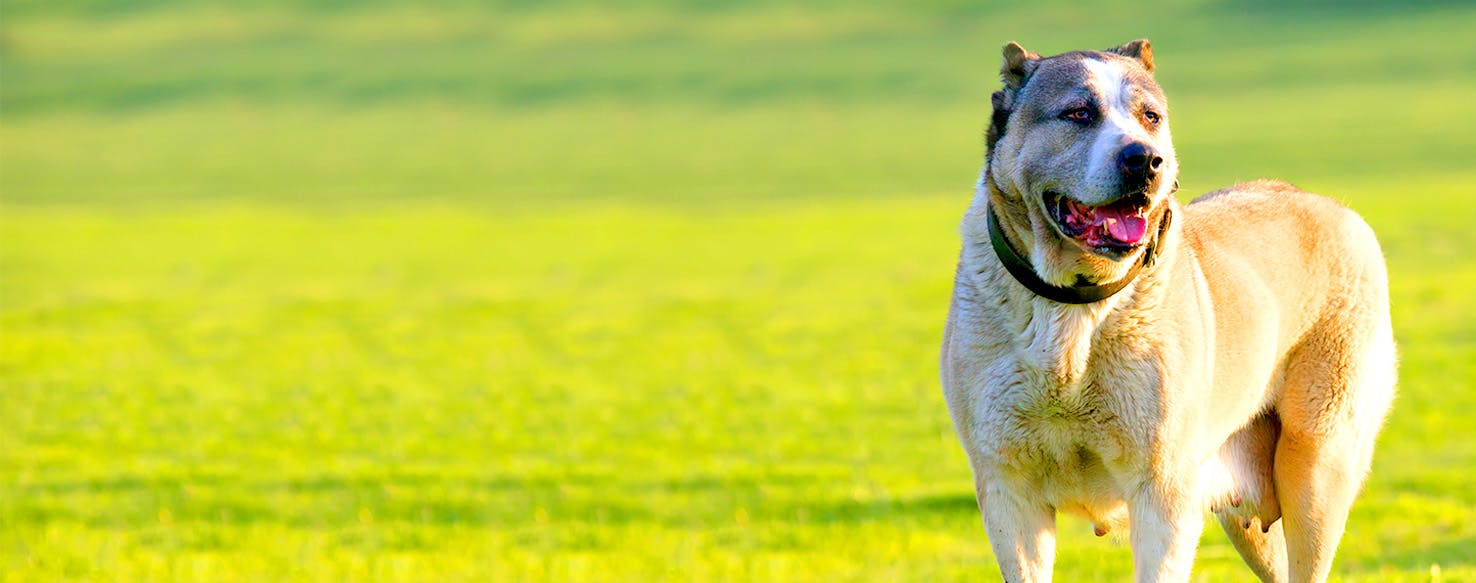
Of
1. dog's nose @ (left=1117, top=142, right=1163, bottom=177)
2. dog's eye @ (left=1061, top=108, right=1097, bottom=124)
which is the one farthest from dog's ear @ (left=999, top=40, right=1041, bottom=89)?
dog's nose @ (left=1117, top=142, right=1163, bottom=177)

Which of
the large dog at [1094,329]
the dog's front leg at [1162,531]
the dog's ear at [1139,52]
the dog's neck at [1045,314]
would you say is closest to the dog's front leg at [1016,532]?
the large dog at [1094,329]

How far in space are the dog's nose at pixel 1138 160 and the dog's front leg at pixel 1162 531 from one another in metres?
1.08

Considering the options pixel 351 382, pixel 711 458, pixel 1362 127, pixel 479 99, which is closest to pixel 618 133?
pixel 479 99

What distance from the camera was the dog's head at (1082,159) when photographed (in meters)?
5.46

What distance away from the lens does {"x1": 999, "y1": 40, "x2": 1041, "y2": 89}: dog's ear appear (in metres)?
5.90

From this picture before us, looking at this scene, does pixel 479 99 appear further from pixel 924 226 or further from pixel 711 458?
pixel 711 458

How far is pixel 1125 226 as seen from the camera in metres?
5.55

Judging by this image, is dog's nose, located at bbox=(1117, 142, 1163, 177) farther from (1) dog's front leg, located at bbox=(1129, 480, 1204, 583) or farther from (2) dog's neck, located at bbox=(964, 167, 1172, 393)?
(1) dog's front leg, located at bbox=(1129, 480, 1204, 583)

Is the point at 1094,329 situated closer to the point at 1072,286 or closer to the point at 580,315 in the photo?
the point at 1072,286

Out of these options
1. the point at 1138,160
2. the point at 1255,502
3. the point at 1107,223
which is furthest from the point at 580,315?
the point at 1138,160

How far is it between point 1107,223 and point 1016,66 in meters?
0.70

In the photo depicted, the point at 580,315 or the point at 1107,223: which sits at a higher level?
the point at 1107,223

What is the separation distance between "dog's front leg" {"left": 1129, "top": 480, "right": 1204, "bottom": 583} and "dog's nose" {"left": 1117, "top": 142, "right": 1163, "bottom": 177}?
1.08 m

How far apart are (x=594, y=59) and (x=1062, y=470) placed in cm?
7692
